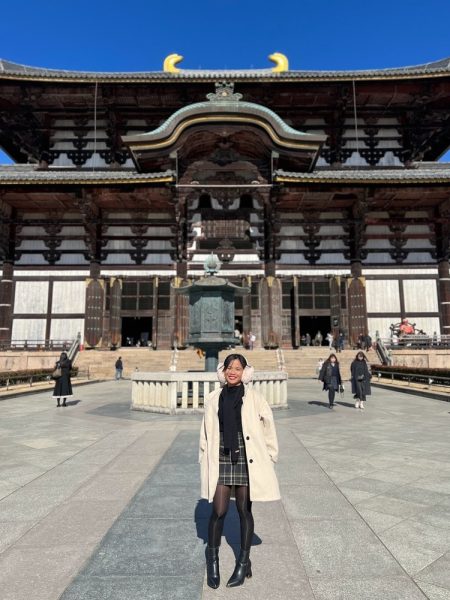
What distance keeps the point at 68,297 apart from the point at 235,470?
2106 centimetres

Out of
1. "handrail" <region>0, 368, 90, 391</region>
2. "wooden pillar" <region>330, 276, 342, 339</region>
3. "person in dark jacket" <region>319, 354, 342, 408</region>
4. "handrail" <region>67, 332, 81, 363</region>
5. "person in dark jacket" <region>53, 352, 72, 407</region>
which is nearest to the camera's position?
"person in dark jacket" <region>319, 354, 342, 408</region>

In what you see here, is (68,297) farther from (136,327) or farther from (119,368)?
(136,327)

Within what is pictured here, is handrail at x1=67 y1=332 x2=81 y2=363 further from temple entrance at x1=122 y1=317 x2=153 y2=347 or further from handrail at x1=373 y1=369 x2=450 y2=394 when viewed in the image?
handrail at x1=373 y1=369 x2=450 y2=394

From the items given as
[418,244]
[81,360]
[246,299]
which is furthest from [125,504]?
[418,244]

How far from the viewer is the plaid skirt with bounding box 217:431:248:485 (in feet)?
8.34

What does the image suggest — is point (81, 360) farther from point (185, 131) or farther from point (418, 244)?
point (418, 244)

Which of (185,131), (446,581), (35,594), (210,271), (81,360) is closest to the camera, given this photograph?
(35,594)

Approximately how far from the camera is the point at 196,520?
126 inches

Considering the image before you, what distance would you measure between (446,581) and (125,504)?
253 cm

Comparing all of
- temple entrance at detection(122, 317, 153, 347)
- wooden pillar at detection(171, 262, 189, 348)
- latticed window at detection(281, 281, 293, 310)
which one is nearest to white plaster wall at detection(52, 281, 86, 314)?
wooden pillar at detection(171, 262, 189, 348)

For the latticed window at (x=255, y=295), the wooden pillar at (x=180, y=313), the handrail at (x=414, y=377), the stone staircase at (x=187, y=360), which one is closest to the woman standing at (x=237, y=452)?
the handrail at (x=414, y=377)

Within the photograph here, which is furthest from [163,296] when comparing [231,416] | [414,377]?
[231,416]

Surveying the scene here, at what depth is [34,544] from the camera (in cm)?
280

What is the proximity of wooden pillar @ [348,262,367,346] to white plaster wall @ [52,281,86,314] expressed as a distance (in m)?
14.8
